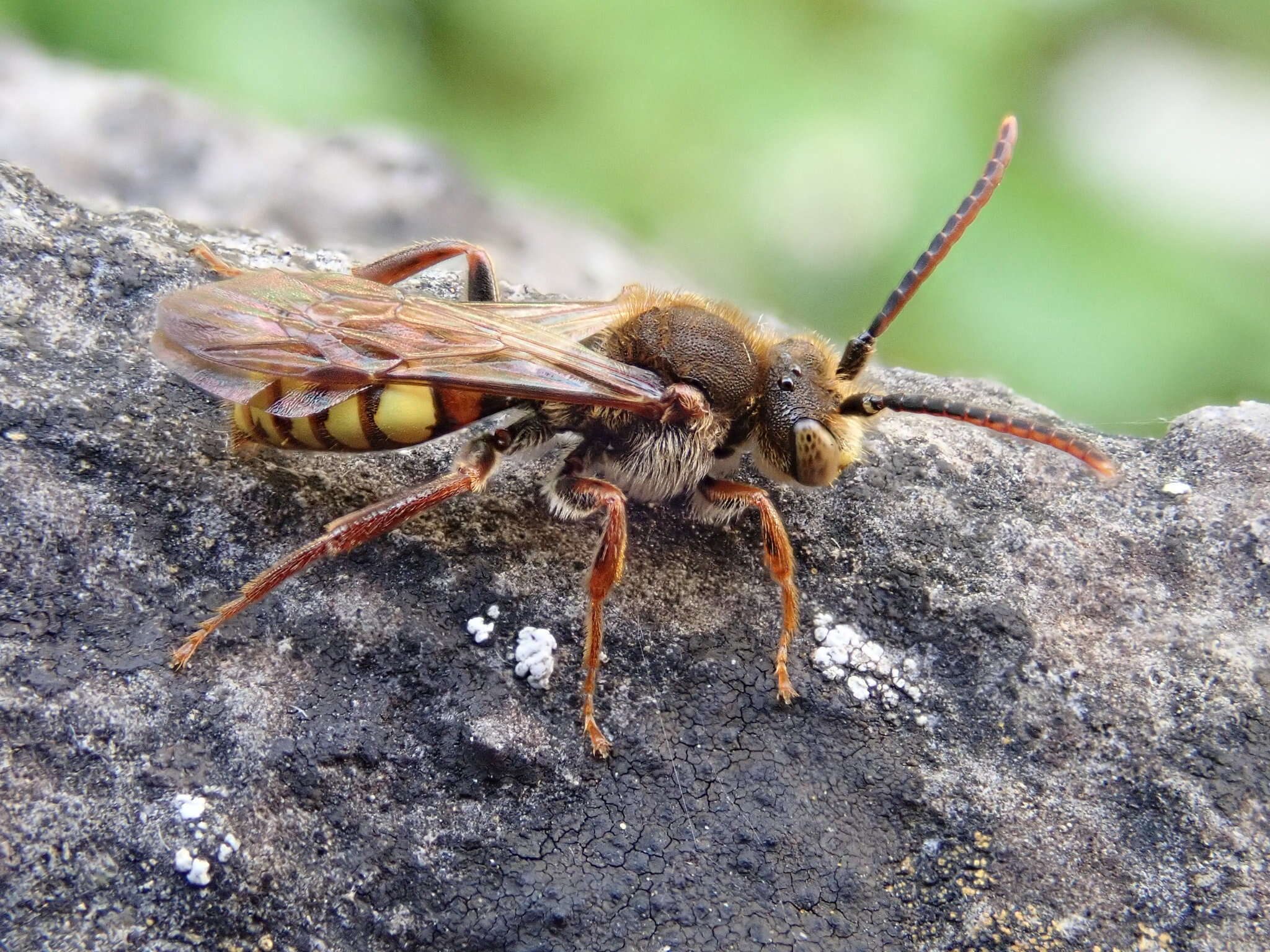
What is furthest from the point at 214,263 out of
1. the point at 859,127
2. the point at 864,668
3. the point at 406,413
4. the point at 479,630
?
the point at 859,127

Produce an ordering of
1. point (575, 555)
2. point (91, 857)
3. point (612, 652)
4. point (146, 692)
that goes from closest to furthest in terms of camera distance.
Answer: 1. point (91, 857)
2. point (146, 692)
3. point (612, 652)
4. point (575, 555)

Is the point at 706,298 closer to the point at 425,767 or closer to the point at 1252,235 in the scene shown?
the point at 425,767

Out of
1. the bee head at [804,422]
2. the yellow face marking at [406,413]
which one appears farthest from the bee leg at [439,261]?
the bee head at [804,422]

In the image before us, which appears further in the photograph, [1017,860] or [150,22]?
[150,22]

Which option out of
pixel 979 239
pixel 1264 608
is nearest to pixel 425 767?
pixel 1264 608

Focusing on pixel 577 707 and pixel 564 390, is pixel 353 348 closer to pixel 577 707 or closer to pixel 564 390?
pixel 564 390

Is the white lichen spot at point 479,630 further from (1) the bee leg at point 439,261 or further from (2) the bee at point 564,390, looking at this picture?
(1) the bee leg at point 439,261
